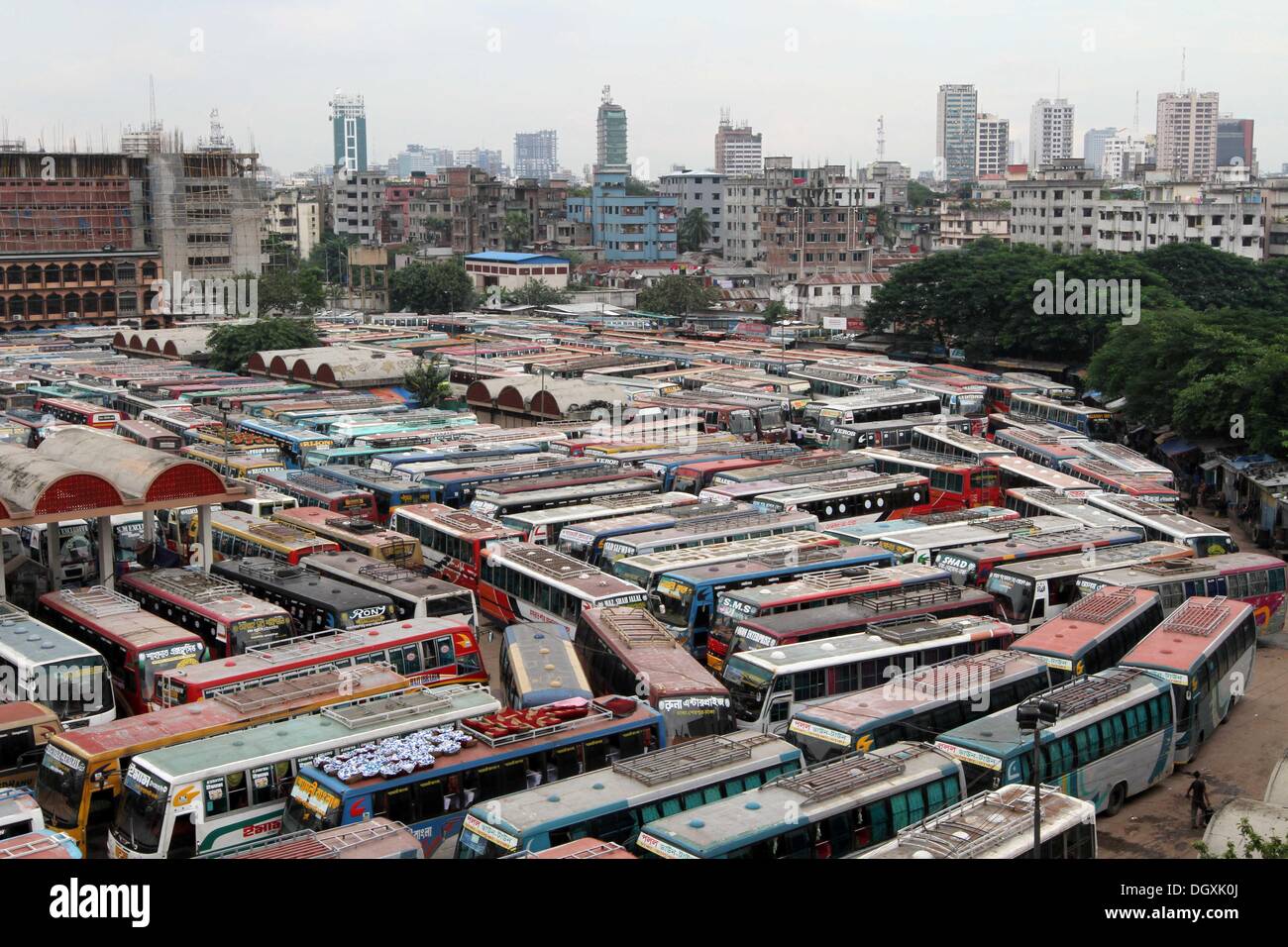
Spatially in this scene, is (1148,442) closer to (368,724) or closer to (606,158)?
(368,724)

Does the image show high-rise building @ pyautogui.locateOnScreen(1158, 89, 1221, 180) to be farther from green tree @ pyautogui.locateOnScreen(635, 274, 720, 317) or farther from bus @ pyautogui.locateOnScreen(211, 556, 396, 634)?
bus @ pyautogui.locateOnScreen(211, 556, 396, 634)

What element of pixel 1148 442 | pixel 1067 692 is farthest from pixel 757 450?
pixel 1067 692

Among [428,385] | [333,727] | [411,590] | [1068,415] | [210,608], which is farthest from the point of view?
[428,385]

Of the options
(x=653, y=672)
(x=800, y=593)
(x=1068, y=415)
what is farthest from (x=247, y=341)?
(x=653, y=672)

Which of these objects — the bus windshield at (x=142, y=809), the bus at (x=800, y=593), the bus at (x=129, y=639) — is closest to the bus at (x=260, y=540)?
the bus at (x=129, y=639)

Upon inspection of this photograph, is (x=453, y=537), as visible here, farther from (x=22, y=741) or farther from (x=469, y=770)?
(x=469, y=770)

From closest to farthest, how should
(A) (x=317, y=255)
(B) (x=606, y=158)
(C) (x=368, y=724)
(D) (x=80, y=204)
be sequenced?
(C) (x=368, y=724) < (D) (x=80, y=204) < (A) (x=317, y=255) < (B) (x=606, y=158)
